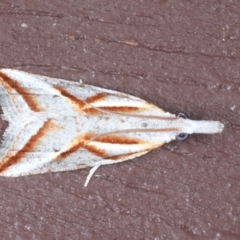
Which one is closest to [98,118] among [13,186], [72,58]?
[72,58]

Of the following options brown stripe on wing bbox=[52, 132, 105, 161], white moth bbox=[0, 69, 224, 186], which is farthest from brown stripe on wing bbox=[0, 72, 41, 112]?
brown stripe on wing bbox=[52, 132, 105, 161]

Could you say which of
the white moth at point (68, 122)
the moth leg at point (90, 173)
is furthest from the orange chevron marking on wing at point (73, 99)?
the moth leg at point (90, 173)

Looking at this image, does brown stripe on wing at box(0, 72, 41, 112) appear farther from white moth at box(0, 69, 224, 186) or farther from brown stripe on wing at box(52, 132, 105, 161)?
brown stripe on wing at box(52, 132, 105, 161)

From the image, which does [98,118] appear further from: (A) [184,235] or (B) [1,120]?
(A) [184,235]

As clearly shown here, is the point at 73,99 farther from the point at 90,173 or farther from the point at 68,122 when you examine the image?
the point at 90,173

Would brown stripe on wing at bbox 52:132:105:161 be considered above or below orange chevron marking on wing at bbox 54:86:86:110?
below

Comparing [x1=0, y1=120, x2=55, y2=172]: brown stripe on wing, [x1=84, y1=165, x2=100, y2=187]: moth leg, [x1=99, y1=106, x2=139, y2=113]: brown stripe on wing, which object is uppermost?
[x1=99, y1=106, x2=139, y2=113]: brown stripe on wing
